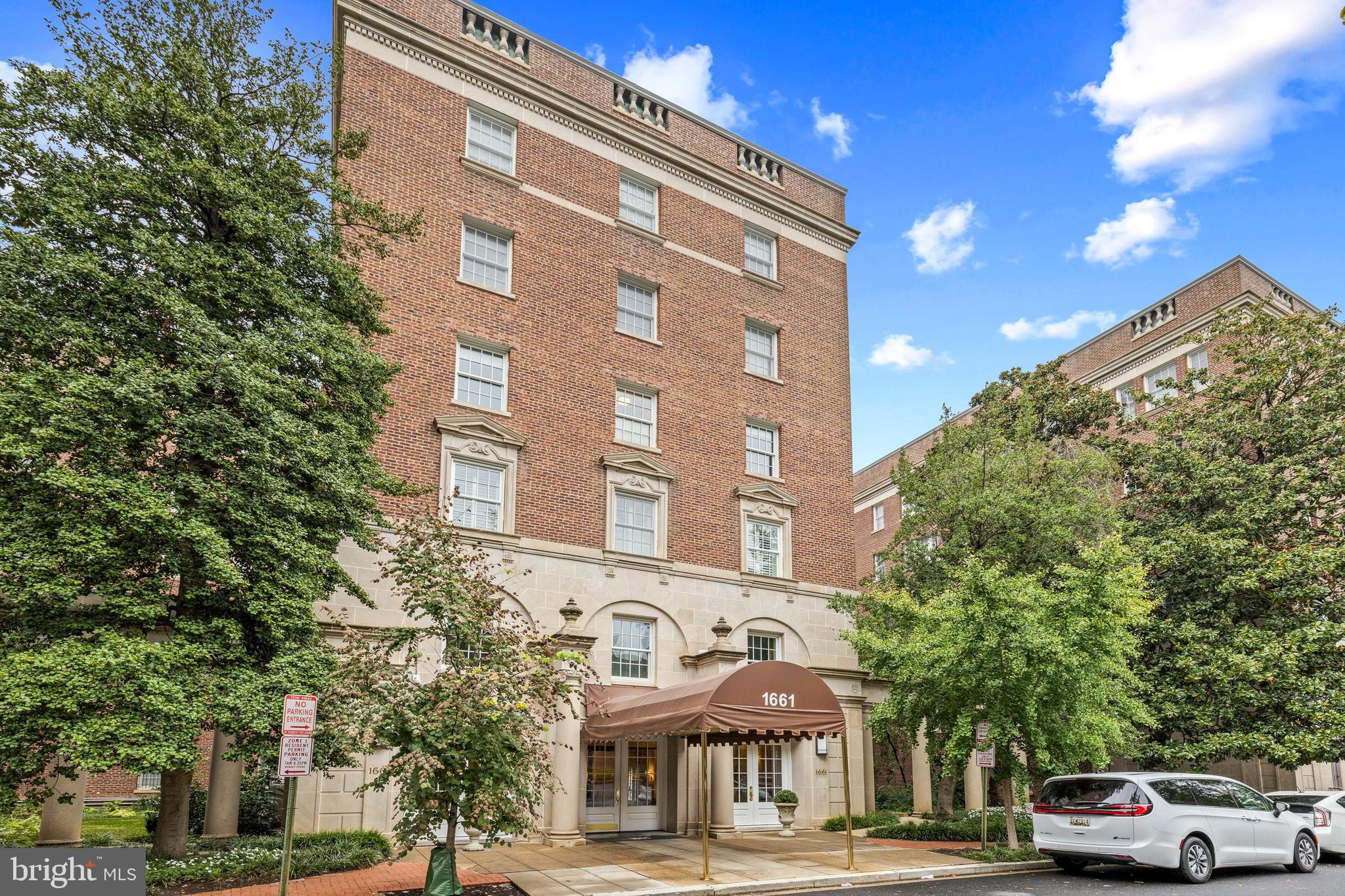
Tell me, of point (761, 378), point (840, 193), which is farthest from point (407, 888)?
point (840, 193)

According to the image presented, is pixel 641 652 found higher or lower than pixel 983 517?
lower

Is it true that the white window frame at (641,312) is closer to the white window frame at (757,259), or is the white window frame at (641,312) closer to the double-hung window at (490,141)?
the white window frame at (757,259)

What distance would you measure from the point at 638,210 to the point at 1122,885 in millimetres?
18669

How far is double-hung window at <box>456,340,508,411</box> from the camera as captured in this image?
2061cm

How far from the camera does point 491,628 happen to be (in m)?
13.1

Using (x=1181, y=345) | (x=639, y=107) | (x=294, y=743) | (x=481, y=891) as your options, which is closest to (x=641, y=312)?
(x=639, y=107)

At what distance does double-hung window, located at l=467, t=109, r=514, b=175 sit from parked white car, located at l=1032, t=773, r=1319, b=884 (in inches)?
709

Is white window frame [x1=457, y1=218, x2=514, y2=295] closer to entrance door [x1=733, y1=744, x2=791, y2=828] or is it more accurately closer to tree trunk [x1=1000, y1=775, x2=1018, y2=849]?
entrance door [x1=733, y1=744, x2=791, y2=828]

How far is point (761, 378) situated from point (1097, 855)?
47.3ft

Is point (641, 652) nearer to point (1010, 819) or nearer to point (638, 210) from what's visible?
point (1010, 819)

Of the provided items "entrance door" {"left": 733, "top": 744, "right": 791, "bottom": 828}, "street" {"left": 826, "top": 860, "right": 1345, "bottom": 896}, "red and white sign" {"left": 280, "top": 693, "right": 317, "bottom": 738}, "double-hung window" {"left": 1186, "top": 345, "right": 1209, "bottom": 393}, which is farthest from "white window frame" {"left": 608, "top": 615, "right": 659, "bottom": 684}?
"double-hung window" {"left": 1186, "top": 345, "right": 1209, "bottom": 393}

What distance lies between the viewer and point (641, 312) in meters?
24.1

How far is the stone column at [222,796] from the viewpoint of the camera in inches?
640

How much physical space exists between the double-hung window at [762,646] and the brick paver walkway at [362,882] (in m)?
9.96
